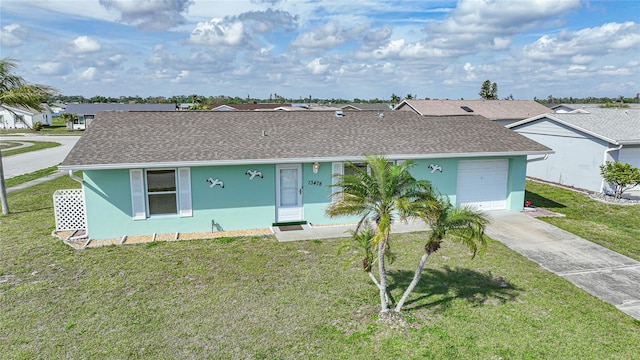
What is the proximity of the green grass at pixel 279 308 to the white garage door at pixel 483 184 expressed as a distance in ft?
13.9

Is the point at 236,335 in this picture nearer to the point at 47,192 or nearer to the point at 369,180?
the point at 369,180

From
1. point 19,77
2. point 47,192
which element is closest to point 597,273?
point 19,77

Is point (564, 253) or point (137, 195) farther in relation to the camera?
point (137, 195)

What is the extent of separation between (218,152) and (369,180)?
6.91 meters

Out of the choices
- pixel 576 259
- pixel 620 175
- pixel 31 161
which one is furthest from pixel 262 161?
pixel 31 161

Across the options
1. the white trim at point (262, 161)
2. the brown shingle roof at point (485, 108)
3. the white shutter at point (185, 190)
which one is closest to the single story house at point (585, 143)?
the white trim at point (262, 161)

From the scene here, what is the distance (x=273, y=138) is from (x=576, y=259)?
9.41 meters

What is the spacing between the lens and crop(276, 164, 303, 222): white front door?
44.5 feet

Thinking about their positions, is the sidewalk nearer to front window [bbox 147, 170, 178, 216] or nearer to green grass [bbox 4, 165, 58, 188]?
green grass [bbox 4, 165, 58, 188]

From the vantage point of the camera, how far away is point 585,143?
Answer: 63.9ft

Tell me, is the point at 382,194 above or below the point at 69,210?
above

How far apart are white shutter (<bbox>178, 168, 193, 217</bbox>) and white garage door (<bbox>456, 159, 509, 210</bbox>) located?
30.0 ft

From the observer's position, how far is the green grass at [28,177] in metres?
21.5

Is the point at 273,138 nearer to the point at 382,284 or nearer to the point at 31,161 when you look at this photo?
the point at 382,284
